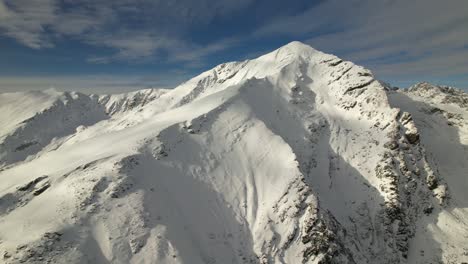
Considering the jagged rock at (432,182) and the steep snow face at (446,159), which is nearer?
the steep snow face at (446,159)

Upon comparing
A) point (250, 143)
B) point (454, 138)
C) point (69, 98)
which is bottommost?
point (454, 138)

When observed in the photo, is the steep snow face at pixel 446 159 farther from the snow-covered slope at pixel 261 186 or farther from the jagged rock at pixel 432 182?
the snow-covered slope at pixel 261 186

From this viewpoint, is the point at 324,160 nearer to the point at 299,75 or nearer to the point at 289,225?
the point at 289,225

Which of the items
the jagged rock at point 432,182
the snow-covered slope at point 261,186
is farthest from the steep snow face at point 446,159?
the snow-covered slope at point 261,186

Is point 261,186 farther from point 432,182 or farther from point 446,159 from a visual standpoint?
point 446,159

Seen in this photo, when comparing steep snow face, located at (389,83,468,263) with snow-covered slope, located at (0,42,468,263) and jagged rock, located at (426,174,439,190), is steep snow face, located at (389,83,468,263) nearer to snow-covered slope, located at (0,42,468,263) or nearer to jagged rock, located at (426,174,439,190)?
jagged rock, located at (426,174,439,190)

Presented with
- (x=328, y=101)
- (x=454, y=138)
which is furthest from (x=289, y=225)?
(x=454, y=138)

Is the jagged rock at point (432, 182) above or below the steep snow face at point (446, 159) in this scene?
above

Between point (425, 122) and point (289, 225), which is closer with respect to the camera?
point (289, 225)
